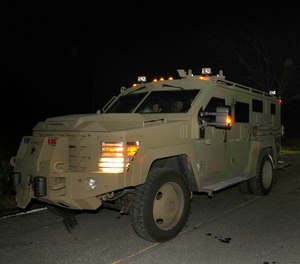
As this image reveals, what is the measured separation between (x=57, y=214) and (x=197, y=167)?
91.3 inches

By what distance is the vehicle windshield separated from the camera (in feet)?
20.9

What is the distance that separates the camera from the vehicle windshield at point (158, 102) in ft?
20.9

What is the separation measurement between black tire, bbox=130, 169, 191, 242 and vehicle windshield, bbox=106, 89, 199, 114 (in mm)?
1236

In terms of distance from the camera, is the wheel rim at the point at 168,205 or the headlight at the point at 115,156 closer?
the headlight at the point at 115,156

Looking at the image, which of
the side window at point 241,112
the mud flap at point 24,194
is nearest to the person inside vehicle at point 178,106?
the side window at point 241,112

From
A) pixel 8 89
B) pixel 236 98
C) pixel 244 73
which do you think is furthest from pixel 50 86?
pixel 236 98

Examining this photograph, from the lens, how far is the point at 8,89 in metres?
44.5

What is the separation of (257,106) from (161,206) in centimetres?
410

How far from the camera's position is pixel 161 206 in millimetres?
5434

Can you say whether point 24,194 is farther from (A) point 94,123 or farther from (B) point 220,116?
(B) point 220,116

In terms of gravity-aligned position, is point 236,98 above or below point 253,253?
above

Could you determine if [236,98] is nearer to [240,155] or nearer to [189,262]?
[240,155]

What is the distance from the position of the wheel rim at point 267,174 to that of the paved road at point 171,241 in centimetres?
113

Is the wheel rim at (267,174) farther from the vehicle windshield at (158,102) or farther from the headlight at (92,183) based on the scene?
the headlight at (92,183)
